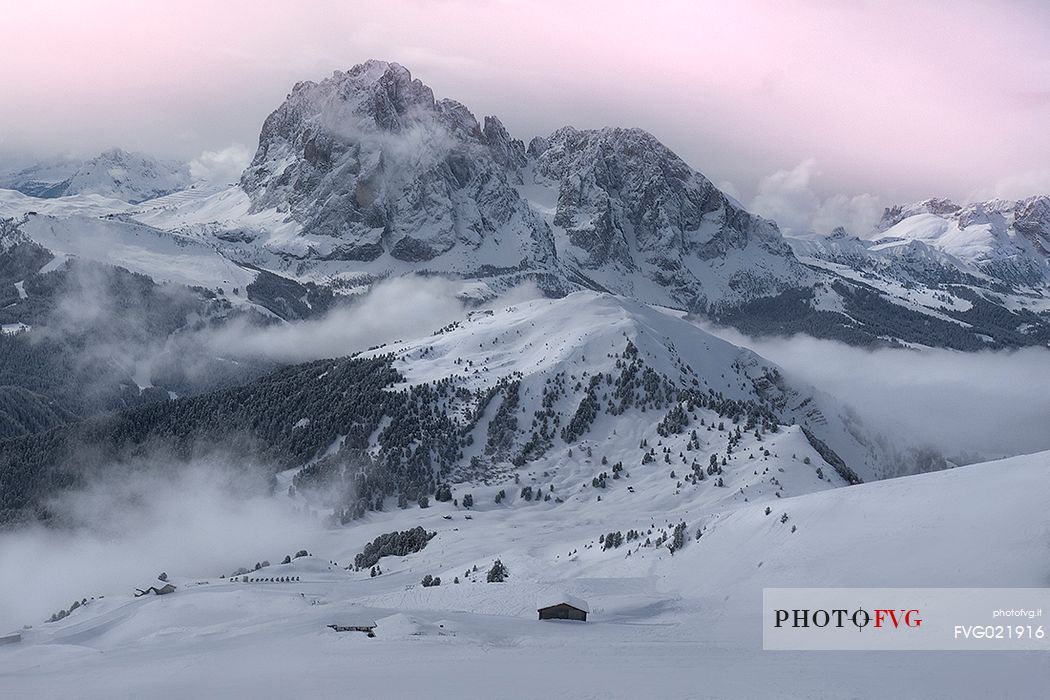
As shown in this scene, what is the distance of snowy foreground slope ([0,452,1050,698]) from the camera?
145 feet

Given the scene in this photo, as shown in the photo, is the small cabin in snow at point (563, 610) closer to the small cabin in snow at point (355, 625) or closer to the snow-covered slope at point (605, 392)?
the small cabin in snow at point (355, 625)

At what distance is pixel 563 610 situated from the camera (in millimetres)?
62375

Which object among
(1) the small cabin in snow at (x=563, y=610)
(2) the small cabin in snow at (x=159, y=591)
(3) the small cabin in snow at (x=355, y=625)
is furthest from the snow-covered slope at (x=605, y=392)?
(3) the small cabin in snow at (x=355, y=625)

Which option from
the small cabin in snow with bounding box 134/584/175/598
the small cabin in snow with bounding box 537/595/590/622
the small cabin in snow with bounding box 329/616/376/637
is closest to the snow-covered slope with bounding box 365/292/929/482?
the small cabin in snow with bounding box 537/595/590/622

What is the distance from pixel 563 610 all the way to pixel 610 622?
365 centimetres

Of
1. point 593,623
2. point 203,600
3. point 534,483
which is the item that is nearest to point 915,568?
point 593,623

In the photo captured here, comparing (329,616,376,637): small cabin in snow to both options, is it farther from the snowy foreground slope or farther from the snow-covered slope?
the snow-covered slope

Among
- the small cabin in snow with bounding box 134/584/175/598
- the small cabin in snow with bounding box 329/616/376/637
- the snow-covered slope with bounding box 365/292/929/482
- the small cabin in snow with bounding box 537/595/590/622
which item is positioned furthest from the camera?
the snow-covered slope with bounding box 365/292/929/482

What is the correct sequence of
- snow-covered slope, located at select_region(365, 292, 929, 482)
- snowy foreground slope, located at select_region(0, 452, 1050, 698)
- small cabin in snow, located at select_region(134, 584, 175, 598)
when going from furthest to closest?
1. snow-covered slope, located at select_region(365, 292, 929, 482)
2. small cabin in snow, located at select_region(134, 584, 175, 598)
3. snowy foreground slope, located at select_region(0, 452, 1050, 698)

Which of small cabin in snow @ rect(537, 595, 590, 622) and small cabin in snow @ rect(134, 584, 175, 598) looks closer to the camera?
small cabin in snow @ rect(537, 595, 590, 622)

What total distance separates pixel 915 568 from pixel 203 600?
57046 mm

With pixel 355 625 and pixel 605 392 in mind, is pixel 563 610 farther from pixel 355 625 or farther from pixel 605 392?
pixel 605 392

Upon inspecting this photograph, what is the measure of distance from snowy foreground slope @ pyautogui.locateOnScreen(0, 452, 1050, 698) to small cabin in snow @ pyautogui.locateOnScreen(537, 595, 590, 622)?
1134 mm

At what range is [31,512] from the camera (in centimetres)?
16025
